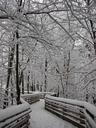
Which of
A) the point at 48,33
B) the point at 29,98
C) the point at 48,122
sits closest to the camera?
the point at 48,33

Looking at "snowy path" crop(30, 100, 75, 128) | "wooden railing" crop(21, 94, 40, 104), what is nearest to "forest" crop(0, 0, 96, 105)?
"snowy path" crop(30, 100, 75, 128)

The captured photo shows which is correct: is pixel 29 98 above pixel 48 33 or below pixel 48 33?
below

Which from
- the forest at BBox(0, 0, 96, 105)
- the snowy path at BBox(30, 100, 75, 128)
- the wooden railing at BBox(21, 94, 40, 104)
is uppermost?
the forest at BBox(0, 0, 96, 105)

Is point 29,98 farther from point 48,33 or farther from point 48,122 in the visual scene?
point 48,33

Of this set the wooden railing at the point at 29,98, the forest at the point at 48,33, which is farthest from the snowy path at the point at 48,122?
the wooden railing at the point at 29,98

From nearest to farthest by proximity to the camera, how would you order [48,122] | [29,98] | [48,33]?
1. [48,33]
2. [48,122]
3. [29,98]

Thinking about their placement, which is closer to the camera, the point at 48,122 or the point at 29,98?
the point at 48,122

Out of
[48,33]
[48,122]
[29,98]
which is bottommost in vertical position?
[48,122]

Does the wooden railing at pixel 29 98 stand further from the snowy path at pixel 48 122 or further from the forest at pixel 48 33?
the snowy path at pixel 48 122

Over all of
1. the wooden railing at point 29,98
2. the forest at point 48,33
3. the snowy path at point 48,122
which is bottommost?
the snowy path at point 48,122

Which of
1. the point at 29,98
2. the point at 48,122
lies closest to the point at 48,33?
the point at 48,122

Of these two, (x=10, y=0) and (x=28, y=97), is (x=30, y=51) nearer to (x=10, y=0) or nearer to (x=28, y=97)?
(x=10, y=0)

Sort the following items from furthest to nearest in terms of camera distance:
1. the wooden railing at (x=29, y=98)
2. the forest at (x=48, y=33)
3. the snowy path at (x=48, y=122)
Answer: the wooden railing at (x=29, y=98)
the snowy path at (x=48, y=122)
the forest at (x=48, y=33)

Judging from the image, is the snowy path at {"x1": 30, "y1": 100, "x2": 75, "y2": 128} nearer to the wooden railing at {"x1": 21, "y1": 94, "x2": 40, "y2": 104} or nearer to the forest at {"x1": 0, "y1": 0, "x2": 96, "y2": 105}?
the forest at {"x1": 0, "y1": 0, "x2": 96, "y2": 105}
